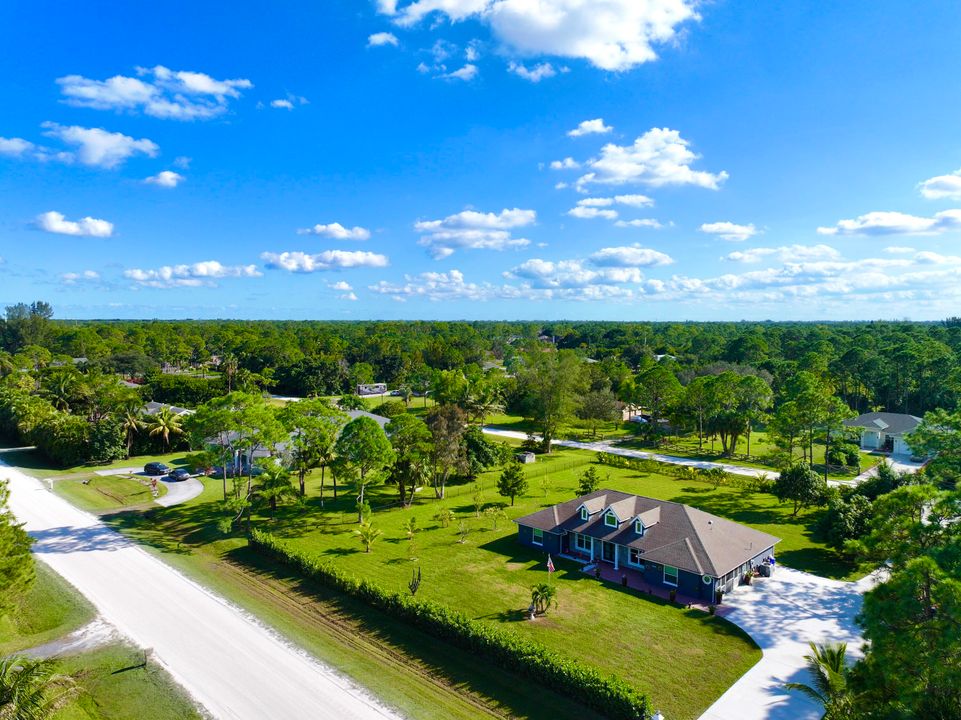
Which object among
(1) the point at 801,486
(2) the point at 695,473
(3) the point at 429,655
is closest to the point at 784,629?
(3) the point at 429,655

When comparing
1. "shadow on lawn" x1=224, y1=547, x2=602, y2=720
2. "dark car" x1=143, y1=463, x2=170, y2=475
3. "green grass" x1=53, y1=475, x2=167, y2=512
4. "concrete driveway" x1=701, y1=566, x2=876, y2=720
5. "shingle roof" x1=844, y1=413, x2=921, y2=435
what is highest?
"shingle roof" x1=844, y1=413, x2=921, y2=435

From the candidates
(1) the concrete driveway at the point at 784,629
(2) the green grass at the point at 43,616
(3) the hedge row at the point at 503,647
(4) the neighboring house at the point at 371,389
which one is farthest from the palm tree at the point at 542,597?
(4) the neighboring house at the point at 371,389

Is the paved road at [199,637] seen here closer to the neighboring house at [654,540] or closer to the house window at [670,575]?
the neighboring house at [654,540]

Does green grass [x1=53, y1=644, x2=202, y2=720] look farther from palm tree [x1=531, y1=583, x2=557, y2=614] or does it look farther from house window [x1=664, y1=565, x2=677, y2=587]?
house window [x1=664, y1=565, x2=677, y2=587]

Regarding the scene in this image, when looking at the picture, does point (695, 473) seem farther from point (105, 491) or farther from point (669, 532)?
point (105, 491)

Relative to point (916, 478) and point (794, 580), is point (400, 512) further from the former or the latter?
point (916, 478)

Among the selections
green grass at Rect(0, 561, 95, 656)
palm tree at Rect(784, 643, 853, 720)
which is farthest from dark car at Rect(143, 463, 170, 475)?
palm tree at Rect(784, 643, 853, 720)

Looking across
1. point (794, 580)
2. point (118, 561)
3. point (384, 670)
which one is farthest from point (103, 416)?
point (794, 580)
